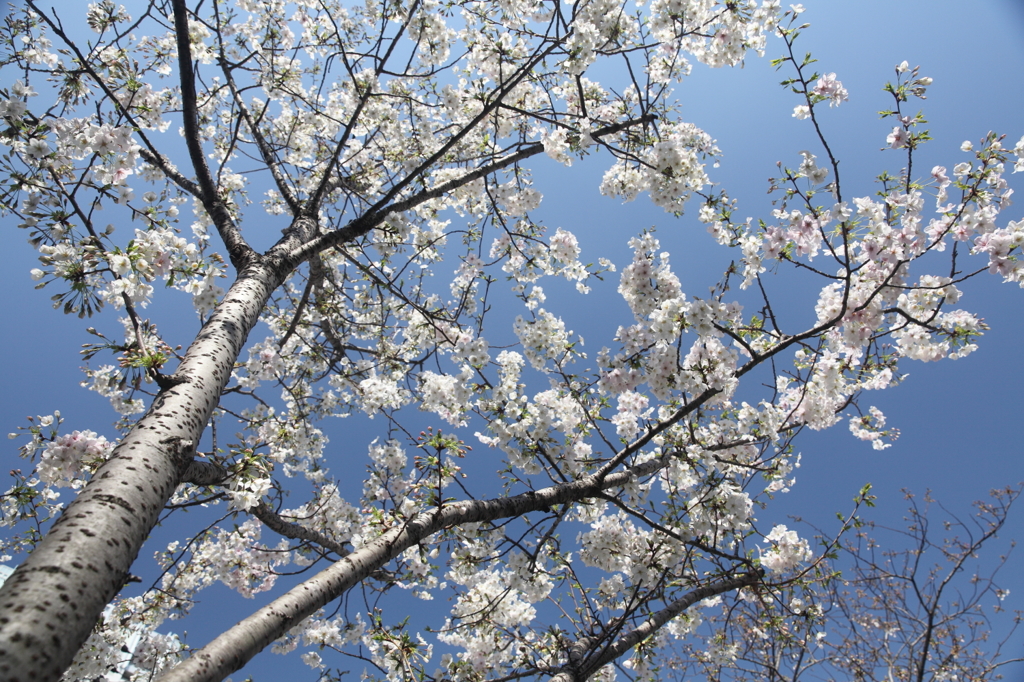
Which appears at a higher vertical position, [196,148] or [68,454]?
[196,148]

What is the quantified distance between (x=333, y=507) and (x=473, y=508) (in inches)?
137

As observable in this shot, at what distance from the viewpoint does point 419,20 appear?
15.1 ft

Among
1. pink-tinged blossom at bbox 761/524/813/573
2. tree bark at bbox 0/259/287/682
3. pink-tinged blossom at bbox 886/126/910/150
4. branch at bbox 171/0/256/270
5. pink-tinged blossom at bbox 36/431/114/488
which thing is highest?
pink-tinged blossom at bbox 886/126/910/150

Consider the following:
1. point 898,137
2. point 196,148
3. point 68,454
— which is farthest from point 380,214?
point 898,137

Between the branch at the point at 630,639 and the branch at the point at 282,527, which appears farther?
the branch at the point at 282,527

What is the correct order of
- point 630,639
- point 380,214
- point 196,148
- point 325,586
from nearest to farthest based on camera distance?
1. point 325,586
2. point 196,148
3. point 630,639
4. point 380,214

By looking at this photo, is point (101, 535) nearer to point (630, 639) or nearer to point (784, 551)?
point (630, 639)

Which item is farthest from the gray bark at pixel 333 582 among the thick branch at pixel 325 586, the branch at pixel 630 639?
the branch at pixel 630 639

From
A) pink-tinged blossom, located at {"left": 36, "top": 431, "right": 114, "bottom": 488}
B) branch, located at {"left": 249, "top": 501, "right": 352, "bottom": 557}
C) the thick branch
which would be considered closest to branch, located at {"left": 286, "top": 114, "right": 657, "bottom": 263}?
branch, located at {"left": 249, "top": 501, "right": 352, "bottom": 557}

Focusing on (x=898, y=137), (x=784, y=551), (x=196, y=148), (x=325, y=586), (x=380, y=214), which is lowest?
(x=325, y=586)

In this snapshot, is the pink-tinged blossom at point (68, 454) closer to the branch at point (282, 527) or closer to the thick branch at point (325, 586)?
the branch at point (282, 527)

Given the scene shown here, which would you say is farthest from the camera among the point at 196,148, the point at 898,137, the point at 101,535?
the point at 196,148

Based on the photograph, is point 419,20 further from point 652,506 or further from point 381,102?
point 652,506

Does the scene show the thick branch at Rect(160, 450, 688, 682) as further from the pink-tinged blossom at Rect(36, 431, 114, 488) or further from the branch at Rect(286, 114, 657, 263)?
the pink-tinged blossom at Rect(36, 431, 114, 488)
